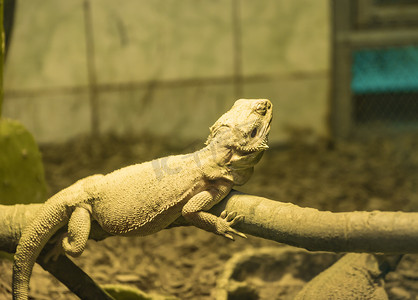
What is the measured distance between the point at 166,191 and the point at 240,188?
2767 millimetres

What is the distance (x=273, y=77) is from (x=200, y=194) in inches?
159

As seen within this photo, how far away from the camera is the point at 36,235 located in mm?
2182

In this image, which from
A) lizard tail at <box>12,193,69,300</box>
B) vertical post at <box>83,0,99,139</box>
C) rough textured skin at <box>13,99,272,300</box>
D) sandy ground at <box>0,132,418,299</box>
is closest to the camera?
rough textured skin at <box>13,99,272,300</box>

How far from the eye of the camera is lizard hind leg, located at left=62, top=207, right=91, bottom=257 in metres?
2.11

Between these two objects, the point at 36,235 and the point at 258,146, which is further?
the point at 36,235

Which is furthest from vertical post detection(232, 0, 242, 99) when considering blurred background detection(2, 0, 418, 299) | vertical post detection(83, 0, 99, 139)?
vertical post detection(83, 0, 99, 139)

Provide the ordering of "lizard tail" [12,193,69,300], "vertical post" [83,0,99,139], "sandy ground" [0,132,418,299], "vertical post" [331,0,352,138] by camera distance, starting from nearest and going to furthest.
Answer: "lizard tail" [12,193,69,300] < "sandy ground" [0,132,418,299] < "vertical post" [83,0,99,139] < "vertical post" [331,0,352,138]

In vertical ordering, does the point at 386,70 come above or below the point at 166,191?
below

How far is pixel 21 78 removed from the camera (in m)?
5.71

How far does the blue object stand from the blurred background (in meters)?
0.01

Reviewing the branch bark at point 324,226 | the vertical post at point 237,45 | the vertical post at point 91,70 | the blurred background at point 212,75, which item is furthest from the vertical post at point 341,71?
the branch bark at point 324,226

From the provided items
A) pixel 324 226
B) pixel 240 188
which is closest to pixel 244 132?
pixel 324 226

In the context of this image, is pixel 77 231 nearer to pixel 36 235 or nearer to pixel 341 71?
pixel 36 235

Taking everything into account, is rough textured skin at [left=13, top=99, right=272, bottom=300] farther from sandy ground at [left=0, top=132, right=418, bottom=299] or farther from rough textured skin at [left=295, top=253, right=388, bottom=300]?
rough textured skin at [left=295, top=253, right=388, bottom=300]
